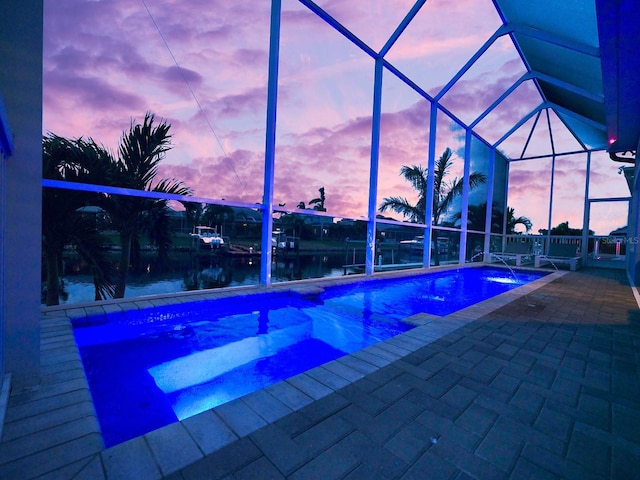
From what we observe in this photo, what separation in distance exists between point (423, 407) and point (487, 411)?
1.23 ft

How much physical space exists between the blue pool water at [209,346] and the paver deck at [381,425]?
489 mm

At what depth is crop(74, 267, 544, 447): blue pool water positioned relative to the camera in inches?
92.5

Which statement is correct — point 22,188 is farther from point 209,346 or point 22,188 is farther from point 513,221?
point 513,221

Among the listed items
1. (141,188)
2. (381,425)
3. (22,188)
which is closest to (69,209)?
(141,188)

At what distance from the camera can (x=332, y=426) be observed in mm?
1494

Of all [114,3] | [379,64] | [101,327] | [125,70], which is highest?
[379,64]

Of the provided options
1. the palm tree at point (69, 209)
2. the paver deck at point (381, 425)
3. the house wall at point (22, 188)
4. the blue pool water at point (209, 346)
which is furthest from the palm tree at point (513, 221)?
the house wall at point (22, 188)

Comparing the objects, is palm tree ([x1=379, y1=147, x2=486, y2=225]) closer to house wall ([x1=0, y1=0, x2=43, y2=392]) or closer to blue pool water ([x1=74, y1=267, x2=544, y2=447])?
blue pool water ([x1=74, y1=267, x2=544, y2=447])

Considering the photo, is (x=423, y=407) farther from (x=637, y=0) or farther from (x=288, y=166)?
(x=288, y=166)

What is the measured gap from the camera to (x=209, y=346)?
339cm

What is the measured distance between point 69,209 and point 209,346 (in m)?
2.53

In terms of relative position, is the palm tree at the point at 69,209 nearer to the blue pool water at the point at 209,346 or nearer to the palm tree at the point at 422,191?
the blue pool water at the point at 209,346

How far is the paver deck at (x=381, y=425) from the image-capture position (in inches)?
48.4

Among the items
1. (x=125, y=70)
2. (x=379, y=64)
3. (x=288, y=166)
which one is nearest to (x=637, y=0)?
(x=379, y=64)
